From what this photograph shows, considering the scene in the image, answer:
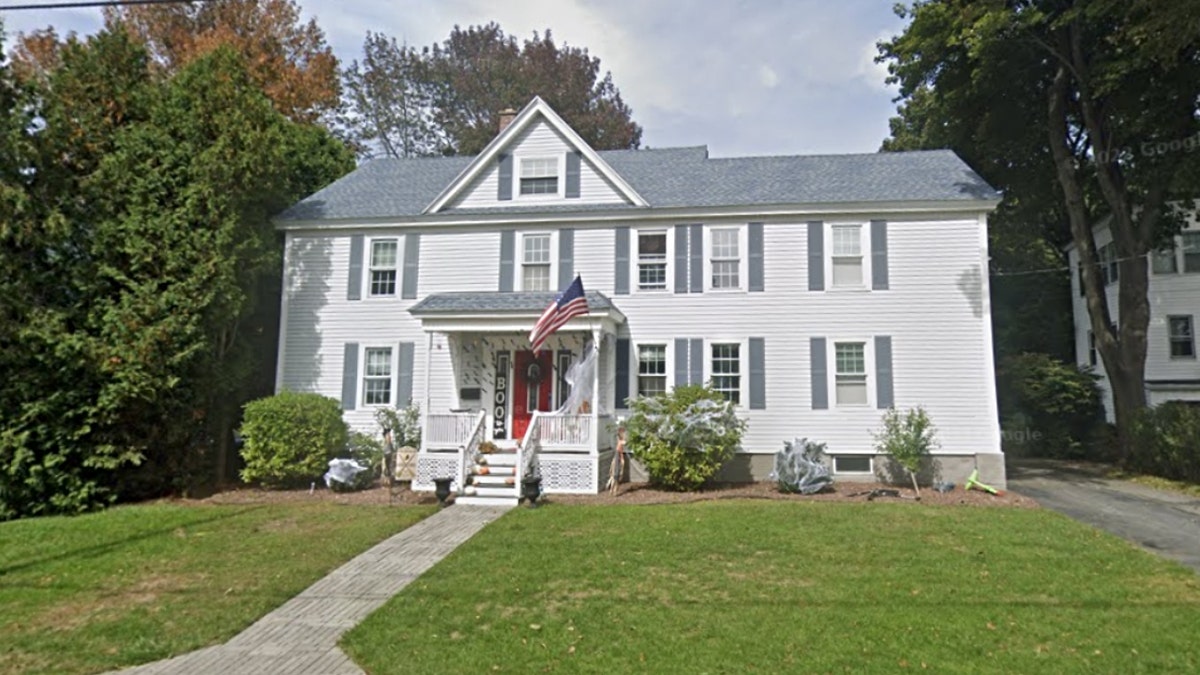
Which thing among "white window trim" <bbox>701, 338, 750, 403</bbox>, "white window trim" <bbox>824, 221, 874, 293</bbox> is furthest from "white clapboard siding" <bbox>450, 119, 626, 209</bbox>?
"white window trim" <bbox>824, 221, 874, 293</bbox>

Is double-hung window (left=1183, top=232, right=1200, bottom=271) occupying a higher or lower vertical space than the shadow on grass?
higher

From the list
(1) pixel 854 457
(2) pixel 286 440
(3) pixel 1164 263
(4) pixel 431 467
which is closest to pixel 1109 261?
(3) pixel 1164 263

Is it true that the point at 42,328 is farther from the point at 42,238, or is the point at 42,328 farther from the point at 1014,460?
the point at 1014,460

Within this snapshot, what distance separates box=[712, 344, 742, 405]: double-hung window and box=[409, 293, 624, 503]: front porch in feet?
7.41

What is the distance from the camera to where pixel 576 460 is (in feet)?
43.3

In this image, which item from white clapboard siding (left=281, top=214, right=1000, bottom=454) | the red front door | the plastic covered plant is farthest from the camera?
the red front door

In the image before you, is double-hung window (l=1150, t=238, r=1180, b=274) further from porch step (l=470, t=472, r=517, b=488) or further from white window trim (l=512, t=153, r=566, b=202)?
porch step (l=470, t=472, r=517, b=488)

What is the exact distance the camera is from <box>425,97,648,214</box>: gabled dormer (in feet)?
52.0

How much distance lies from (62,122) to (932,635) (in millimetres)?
16058

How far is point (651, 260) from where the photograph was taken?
1536 cm

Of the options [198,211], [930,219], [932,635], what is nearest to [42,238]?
[198,211]

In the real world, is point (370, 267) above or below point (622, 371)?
above

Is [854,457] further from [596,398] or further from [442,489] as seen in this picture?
[442,489]

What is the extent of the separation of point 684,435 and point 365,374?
7.60 metres
